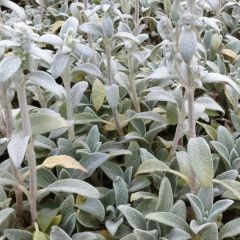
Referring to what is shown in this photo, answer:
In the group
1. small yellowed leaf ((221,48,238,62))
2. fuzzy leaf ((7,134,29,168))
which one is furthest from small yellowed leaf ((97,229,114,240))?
small yellowed leaf ((221,48,238,62))

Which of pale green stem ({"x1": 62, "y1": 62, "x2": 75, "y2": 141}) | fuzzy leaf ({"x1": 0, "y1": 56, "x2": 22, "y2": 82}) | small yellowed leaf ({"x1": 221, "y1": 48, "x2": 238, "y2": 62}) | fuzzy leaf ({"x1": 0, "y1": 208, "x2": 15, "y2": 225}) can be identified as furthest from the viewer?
small yellowed leaf ({"x1": 221, "y1": 48, "x2": 238, "y2": 62})

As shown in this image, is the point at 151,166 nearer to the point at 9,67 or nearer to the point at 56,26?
the point at 9,67

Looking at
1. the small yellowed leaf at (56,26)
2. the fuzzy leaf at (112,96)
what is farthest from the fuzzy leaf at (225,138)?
the small yellowed leaf at (56,26)

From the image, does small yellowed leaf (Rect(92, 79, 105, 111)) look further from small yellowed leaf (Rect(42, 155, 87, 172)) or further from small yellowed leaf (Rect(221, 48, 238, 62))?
small yellowed leaf (Rect(221, 48, 238, 62))

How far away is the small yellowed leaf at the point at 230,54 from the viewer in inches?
99.3

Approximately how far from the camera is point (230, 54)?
252cm

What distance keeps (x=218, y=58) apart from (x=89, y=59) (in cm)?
64

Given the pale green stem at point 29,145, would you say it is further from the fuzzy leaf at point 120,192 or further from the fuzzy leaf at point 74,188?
the fuzzy leaf at point 120,192

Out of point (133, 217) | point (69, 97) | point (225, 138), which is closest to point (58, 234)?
point (133, 217)

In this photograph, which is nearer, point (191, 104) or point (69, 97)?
point (191, 104)

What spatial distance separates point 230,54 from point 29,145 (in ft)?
4.67

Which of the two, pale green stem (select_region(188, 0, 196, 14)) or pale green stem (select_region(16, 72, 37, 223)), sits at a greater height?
pale green stem (select_region(188, 0, 196, 14))

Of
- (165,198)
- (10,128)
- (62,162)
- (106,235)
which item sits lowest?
(106,235)

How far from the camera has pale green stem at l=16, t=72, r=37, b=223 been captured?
1372mm
